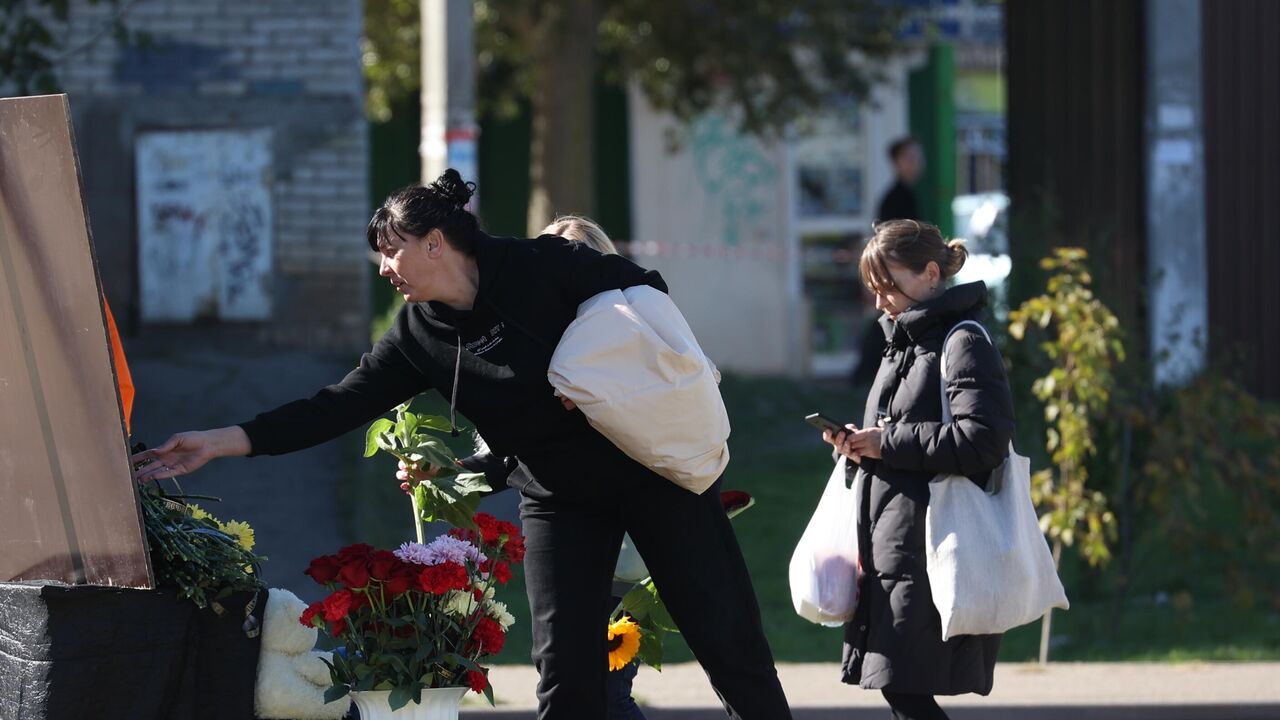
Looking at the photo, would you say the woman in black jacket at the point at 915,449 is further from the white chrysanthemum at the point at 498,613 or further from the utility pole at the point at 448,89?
the utility pole at the point at 448,89

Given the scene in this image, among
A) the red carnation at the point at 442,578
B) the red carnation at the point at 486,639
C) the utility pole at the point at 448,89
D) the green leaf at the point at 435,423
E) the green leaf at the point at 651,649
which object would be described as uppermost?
the utility pole at the point at 448,89

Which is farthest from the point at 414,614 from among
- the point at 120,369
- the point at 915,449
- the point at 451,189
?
the point at 915,449

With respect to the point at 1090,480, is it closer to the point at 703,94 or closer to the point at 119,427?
the point at 119,427

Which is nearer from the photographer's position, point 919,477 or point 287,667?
point 287,667

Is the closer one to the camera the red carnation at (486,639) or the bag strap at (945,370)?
the red carnation at (486,639)

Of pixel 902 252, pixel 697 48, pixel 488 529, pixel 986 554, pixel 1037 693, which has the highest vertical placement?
pixel 697 48

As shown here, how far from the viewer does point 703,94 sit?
15.6 metres

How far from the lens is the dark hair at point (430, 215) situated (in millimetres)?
3752

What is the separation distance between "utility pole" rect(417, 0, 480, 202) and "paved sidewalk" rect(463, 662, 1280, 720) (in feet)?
9.01

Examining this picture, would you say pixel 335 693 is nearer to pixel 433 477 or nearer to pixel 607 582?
pixel 433 477

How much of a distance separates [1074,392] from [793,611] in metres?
1.77

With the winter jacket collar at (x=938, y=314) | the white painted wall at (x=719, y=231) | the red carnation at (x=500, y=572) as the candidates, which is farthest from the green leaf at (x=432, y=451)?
the white painted wall at (x=719, y=231)

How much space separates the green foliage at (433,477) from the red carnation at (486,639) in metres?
0.27

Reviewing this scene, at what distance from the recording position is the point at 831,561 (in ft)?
14.3
